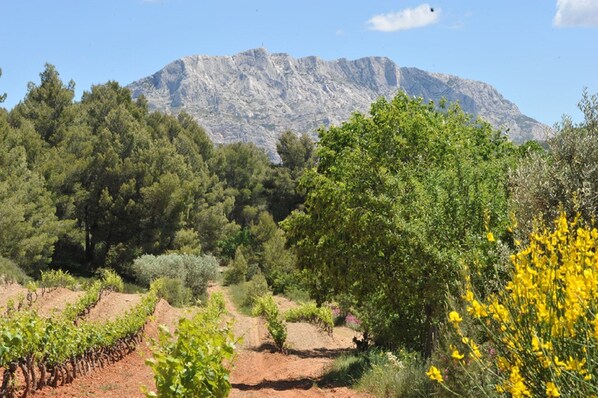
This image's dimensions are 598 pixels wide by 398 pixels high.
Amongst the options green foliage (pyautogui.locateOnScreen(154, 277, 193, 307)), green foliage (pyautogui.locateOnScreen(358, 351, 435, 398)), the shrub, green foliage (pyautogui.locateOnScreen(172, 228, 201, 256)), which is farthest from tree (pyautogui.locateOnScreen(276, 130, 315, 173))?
green foliage (pyautogui.locateOnScreen(358, 351, 435, 398))

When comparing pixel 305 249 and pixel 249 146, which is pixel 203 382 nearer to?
pixel 305 249

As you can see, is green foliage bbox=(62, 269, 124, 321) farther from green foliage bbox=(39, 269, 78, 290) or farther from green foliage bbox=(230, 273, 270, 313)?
green foliage bbox=(230, 273, 270, 313)

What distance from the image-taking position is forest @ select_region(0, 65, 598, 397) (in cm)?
477

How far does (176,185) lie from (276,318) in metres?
22.7

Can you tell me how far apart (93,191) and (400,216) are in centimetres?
3305

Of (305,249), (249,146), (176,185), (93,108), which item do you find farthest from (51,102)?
(305,249)

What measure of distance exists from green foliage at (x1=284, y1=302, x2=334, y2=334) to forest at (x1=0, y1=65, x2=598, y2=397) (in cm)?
113

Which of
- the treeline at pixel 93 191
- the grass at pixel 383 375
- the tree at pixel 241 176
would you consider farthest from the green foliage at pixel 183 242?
the grass at pixel 383 375

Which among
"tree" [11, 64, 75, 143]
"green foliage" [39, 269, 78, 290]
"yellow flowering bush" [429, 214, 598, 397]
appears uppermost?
"tree" [11, 64, 75, 143]

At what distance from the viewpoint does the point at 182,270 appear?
1366 inches

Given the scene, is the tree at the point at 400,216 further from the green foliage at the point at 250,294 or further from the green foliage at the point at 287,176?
the green foliage at the point at 287,176

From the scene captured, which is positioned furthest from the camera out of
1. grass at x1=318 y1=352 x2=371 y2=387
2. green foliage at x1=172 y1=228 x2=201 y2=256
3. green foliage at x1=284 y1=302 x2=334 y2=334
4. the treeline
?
green foliage at x1=172 y1=228 x2=201 y2=256

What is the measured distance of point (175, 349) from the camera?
23.2 feet

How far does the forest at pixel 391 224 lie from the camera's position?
15.7 feet
